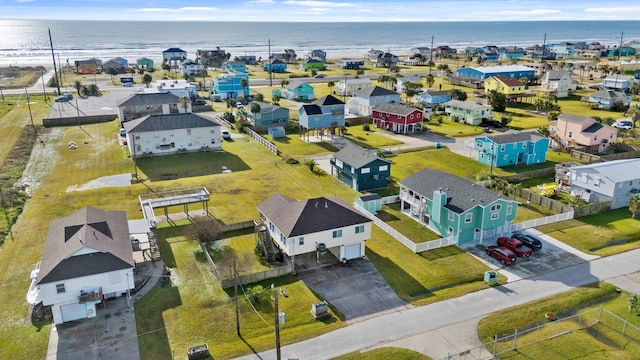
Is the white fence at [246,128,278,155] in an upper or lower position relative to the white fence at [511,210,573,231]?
upper

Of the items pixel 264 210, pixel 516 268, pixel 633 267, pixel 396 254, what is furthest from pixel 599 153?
pixel 264 210

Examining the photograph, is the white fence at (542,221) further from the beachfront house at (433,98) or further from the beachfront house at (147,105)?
the beachfront house at (147,105)

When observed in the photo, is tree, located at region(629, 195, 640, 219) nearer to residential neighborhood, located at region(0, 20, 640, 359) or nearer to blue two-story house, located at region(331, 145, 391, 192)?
residential neighborhood, located at region(0, 20, 640, 359)

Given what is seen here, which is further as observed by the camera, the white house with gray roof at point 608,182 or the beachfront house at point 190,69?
the beachfront house at point 190,69

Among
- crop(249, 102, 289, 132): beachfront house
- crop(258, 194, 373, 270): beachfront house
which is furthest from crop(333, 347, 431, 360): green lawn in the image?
crop(249, 102, 289, 132): beachfront house

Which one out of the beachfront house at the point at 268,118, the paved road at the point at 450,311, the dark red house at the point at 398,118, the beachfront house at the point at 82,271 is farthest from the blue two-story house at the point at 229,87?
the paved road at the point at 450,311
